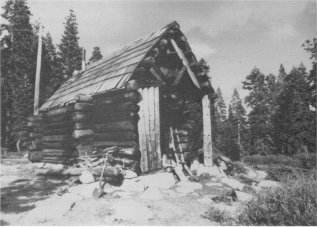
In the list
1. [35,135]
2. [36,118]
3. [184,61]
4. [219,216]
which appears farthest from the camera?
[35,135]

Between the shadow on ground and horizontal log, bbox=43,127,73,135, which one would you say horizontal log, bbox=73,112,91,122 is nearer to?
the shadow on ground

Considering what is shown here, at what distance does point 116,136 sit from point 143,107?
4.59ft

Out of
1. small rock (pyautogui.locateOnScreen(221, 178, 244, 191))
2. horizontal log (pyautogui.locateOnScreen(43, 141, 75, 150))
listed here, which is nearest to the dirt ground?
small rock (pyautogui.locateOnScreen(221, 178, 244, 191))

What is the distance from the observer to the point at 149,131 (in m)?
8.74

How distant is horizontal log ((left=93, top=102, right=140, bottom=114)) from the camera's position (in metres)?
8.64

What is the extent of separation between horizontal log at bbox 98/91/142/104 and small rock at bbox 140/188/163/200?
2.80 meters

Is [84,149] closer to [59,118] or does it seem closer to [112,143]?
[112,143]

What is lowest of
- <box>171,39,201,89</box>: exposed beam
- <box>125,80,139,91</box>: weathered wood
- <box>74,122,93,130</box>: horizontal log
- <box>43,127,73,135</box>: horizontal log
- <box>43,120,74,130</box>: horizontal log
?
<box>43,127,73,135</box>: horizontal log

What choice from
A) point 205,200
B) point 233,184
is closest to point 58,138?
point 233,184

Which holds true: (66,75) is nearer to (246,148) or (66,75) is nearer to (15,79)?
(15,79)

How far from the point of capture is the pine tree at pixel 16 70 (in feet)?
88.9

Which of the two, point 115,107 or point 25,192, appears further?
point 115,107

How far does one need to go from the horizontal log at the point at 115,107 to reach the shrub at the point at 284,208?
454 centimetres

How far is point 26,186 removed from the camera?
803 cm
